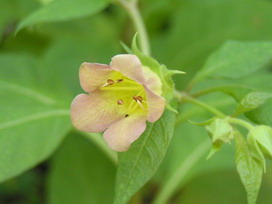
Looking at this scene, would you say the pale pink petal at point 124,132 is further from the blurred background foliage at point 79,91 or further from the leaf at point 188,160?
the leaf at point 188,160

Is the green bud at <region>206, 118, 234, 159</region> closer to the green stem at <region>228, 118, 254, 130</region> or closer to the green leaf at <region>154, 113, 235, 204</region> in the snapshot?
the green stem at <region>228, 118, 254, 130</region>

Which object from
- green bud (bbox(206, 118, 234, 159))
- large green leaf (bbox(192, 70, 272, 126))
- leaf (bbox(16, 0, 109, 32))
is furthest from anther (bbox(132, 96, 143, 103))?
leaf (bbox(16, 0, 109, 32))

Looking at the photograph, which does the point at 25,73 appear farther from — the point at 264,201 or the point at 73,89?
the point at 264,201

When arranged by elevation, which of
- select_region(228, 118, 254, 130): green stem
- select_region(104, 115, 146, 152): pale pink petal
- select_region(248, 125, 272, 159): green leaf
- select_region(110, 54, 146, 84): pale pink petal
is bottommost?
select_region(248, 125, 272, 159): green leaf

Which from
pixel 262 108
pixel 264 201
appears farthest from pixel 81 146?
pixel 262 108

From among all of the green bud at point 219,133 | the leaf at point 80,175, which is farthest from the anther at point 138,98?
the leaf at point 80,175
